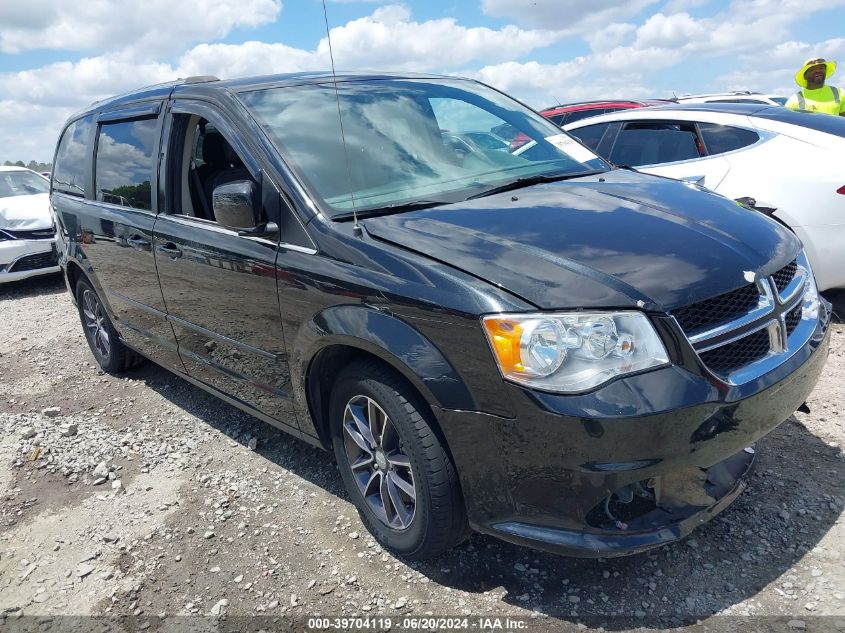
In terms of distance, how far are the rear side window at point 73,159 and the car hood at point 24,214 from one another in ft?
13.0

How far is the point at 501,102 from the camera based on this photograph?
13.2ft

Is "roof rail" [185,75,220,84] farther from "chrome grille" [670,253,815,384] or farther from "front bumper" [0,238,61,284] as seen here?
"front bumper" [0,238,61,284]

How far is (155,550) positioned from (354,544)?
3.08ft

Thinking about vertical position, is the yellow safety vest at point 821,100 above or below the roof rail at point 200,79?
below

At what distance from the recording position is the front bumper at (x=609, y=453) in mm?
2062

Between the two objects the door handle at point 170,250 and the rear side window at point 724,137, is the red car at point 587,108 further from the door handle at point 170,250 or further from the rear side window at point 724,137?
the door handle at point 170,250

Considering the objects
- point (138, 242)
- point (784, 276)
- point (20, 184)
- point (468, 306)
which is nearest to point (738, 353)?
point (784, 276)

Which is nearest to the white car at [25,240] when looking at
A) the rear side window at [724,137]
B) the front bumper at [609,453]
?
the rear side window at [724,137]

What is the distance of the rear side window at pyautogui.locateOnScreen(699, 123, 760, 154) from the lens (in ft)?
17.0

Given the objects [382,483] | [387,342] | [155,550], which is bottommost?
[155,550]

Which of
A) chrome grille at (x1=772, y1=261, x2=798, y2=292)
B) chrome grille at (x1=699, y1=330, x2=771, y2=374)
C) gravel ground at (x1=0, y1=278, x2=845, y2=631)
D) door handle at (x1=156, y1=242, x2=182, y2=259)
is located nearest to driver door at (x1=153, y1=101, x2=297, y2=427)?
door handle at (x1=156, y1=242, x2=182, y2=259)

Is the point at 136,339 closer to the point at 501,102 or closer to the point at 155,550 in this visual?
the point at 155,550

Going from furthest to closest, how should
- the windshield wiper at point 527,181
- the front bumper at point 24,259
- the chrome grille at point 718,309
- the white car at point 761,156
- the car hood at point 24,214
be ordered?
the car hood at point 24,214 → the front bumper at point 24,259 → the white car at point 761,156 → the windshield wiper at point 527,181 → the chrome grille at point 718,309

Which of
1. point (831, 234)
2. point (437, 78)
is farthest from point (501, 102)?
point (831, 234)
